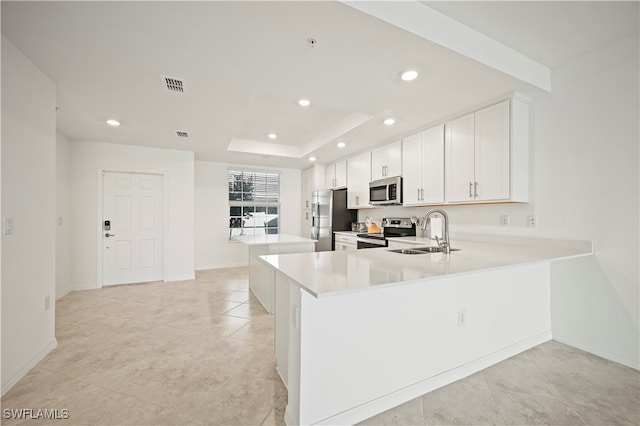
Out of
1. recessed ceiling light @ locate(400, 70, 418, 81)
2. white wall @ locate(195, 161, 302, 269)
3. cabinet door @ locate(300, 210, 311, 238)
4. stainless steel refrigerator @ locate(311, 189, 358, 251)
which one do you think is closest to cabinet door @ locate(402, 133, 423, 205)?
recessed ceiling light @ locate(400, 70, 418, 81)

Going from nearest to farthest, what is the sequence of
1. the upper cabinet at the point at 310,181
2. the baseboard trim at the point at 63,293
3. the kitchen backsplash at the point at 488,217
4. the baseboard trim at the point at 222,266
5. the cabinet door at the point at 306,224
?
1. the kitchen backsplash at the point at 488,217
2. the baseboard trim at the point at 63,293
3. the baseboard trim at the point at 222,266
4. the upper cabinet at the point at 310,181
5. the cabinet door at the point at 306,224

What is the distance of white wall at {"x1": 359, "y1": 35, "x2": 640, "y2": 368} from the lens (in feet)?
6.96

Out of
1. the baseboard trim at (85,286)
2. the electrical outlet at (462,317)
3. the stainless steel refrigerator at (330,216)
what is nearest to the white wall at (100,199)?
the baseboard trim at (85,286)

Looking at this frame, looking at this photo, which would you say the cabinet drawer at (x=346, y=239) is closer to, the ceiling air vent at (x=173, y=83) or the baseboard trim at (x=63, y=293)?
the ceiling air vent at (x=173, y=83)

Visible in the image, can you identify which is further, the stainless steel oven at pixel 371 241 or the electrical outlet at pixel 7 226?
the stainless steel oven at pixel 371 241

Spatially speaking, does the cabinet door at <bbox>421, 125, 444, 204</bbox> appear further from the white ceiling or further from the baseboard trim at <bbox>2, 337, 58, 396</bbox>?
the baseboard trim at <bbox>2, 337, 58, 396</bbox>

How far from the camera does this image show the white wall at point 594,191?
6.96ft

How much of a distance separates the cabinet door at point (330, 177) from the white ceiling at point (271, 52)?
247cm

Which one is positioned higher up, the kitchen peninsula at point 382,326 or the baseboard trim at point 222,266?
the kitchen peninsula at point 382,326

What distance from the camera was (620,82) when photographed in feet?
7.12

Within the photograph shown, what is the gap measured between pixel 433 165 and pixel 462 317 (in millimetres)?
2025

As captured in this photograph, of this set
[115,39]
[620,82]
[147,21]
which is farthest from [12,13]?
[620,82]

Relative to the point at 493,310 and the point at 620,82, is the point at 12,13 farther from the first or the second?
the point at 620,82

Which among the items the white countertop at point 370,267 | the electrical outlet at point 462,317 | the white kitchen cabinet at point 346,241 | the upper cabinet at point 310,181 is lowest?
the electrical outlet at point 462,317
